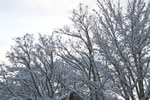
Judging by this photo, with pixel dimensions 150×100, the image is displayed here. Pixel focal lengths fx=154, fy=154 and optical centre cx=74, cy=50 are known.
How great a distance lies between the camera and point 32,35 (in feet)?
39.4

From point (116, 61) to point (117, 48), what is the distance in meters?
0.42

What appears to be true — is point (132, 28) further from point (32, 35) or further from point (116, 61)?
point (32, 35)

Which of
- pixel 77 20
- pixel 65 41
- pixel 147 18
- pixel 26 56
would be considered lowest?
pixel 147 18

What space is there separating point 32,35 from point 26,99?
4887mm

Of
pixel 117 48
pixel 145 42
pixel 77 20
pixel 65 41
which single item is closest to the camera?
pixel 117 48

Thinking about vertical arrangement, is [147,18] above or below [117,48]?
above

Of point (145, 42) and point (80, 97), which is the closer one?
point (145, 42)

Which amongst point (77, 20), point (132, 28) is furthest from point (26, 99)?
point (132, 28)

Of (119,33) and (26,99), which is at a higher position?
(119,33)

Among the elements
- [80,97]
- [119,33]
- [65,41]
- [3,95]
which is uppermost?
[65,41]

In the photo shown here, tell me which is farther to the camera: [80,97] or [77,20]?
[77,20]

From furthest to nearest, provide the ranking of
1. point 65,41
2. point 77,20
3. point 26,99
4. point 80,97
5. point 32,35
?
point 32,35
point 65,41
point 77,20
point 26,99
point 80,97

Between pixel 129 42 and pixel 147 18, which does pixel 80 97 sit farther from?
pixel 147 18

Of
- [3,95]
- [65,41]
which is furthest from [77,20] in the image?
[3,95]
